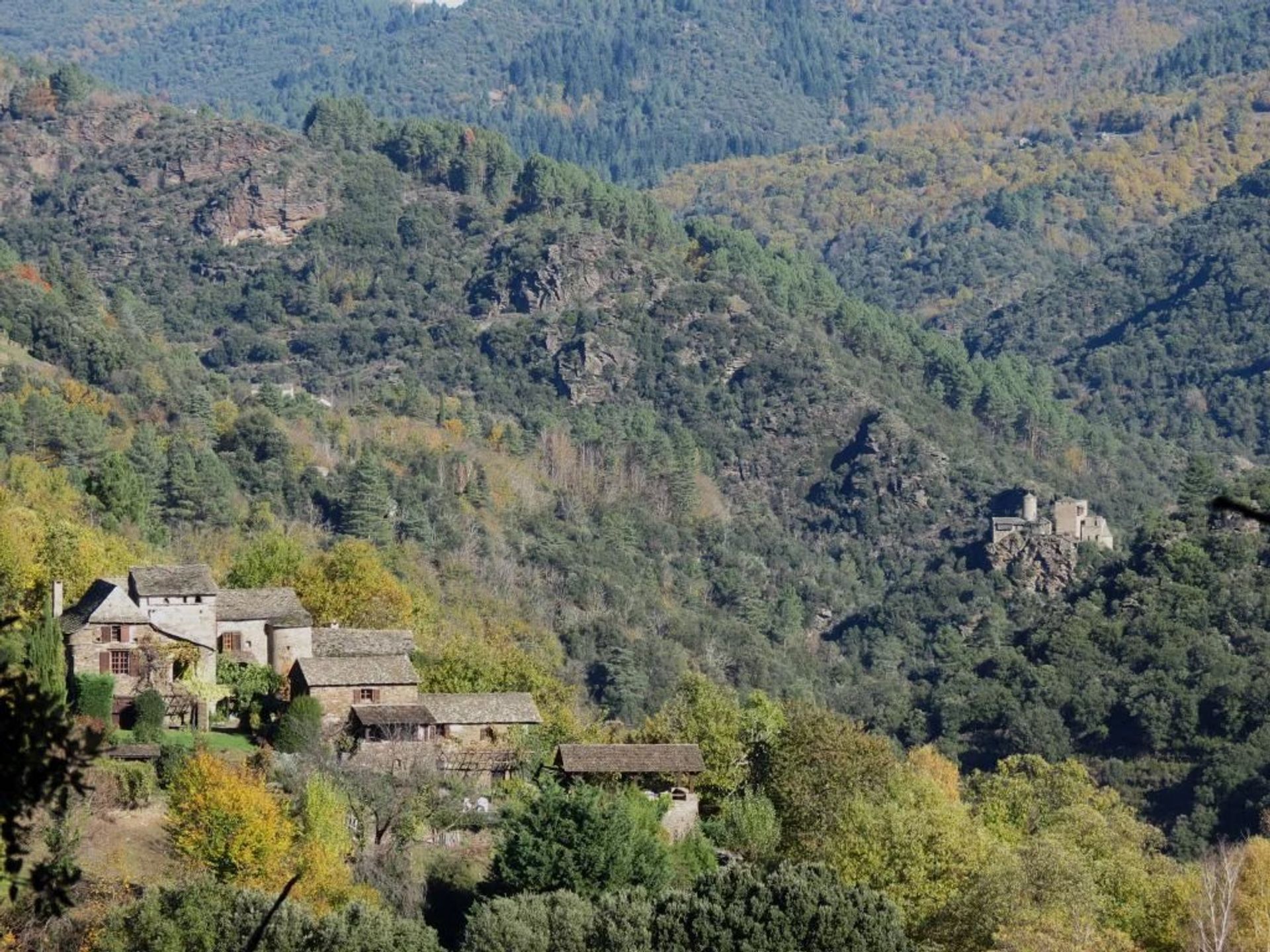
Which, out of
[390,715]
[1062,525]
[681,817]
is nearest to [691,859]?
[681,817]

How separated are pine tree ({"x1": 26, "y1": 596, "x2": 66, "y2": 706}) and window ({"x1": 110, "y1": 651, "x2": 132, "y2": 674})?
1.79 meters

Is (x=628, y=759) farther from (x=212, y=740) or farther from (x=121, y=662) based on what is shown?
(x=121, y=662)

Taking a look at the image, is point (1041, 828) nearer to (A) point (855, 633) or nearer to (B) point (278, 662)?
(B) point (278, 662)

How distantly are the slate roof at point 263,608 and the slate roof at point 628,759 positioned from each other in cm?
830

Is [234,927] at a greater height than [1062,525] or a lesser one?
lesser

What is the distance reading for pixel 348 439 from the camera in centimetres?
15200

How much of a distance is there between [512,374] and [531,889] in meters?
142

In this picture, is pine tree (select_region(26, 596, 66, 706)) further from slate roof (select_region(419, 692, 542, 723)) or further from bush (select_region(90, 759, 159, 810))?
slate roof (select_region(419, 692, 542, 723))

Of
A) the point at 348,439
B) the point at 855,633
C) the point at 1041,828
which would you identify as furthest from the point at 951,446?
the point at 1041,828

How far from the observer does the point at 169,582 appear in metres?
66.8

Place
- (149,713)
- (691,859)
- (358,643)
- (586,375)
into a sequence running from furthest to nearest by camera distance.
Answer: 1. (586,375)
2. (358,643)
3. (149,713)
4. (691,859)

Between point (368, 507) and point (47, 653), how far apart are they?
75.1 meters

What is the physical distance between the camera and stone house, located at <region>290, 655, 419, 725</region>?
65188mm

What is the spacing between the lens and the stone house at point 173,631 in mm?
64000
